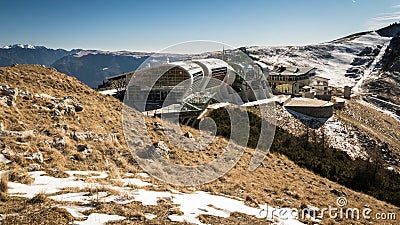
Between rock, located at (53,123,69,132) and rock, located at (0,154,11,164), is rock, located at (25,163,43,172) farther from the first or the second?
rock, located at (53,123,69,132)

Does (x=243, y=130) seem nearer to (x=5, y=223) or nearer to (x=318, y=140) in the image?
(x=318, y=140)

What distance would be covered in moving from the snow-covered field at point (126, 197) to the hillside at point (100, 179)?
3 cm

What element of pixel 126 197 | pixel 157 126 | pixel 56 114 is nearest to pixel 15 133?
pixel 56 114

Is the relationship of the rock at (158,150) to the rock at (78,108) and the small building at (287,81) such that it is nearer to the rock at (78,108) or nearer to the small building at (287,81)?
the rock at (78,108)

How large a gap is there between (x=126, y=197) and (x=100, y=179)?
2.39m

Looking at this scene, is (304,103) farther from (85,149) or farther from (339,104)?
(85,149)

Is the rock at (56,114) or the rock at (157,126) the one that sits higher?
the rock at (56,114)

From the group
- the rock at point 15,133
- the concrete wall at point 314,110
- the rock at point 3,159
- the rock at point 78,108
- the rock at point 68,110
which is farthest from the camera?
the concrete wall at point 314,110

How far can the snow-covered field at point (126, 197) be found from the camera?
8.60 metres

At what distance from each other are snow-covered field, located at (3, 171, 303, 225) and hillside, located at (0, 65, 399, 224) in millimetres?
33

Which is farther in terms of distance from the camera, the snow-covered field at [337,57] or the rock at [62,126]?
the snow-covered field at [337,57]

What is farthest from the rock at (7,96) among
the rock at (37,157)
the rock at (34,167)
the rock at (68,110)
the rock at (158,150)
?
the rock at (158,150)

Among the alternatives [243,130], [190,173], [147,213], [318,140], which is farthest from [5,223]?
[318,140]

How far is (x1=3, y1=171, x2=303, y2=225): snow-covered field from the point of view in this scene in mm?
8602
